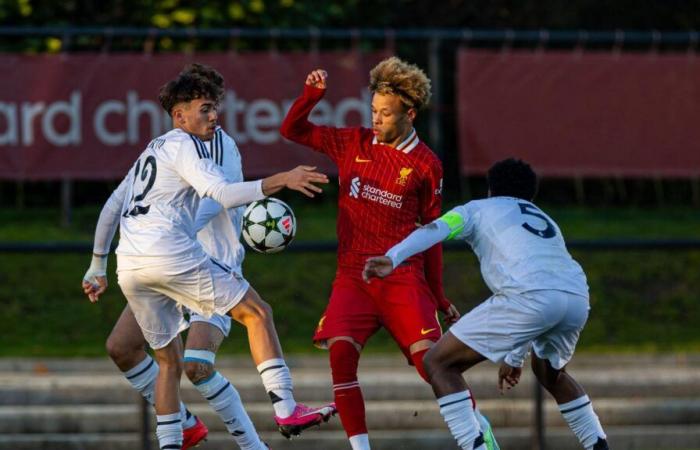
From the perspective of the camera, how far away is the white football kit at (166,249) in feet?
29.7

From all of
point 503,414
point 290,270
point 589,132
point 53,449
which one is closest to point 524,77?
point 589,132

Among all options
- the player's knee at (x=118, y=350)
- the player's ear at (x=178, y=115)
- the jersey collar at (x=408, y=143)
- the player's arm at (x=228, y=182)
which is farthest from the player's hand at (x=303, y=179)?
the player's knee at (x=118, y=350)

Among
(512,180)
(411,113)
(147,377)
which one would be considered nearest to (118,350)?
(147,377)

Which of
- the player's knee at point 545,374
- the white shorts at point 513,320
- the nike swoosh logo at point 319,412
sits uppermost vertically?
the white shorts at point 513,320

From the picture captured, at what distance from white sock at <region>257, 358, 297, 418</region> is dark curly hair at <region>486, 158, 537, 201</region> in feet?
4.94

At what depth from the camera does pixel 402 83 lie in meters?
9.41

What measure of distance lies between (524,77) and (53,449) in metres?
7.70

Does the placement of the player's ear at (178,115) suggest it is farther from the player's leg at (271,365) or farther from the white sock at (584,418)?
the white sock at (584,418)

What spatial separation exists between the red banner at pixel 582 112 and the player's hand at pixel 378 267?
8.38 meters

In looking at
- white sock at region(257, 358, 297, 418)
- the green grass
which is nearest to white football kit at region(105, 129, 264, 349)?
white sock at region(257, 358, 297, 418)

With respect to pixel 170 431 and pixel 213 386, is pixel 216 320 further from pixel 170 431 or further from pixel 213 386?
pixel 170 431

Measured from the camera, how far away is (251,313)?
925 centimetres

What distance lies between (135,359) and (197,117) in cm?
146

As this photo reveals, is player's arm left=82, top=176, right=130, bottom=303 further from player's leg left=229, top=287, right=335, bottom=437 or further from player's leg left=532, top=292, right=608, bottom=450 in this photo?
player's leg left=532, top=292, right=608, bottom=450
